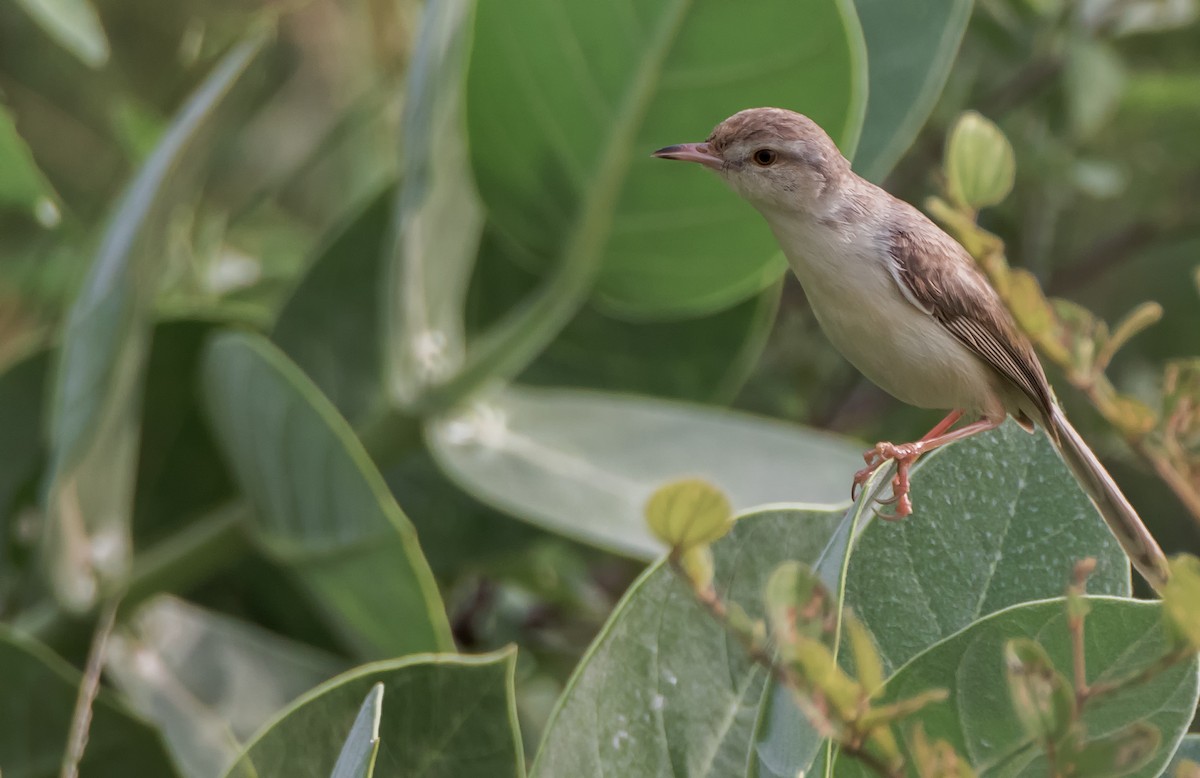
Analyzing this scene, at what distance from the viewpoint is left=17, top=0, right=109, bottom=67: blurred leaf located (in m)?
1.77

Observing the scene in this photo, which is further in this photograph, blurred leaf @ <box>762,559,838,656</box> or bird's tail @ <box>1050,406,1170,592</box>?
bird's tail @ <box>1050,406,1170,592</box>

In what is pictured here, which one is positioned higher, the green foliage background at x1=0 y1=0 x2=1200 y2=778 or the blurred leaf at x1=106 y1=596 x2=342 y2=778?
the green foliage background at x1=0 y1=0 x2=1200 y2=778

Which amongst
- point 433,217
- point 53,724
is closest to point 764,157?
point 433,217

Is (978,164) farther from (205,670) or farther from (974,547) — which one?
(205,670)

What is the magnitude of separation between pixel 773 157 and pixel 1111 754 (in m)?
0.88

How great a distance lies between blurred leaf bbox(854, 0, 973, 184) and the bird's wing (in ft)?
0.42

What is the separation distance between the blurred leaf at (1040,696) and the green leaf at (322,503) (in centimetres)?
82

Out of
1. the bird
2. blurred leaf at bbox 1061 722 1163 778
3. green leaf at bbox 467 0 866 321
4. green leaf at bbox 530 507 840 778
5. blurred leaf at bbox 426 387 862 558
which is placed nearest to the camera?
blurred leaf at bbox 1061 722 1163 778

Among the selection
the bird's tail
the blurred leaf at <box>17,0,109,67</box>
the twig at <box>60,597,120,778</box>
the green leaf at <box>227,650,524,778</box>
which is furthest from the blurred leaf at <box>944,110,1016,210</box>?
the blurred leaf at <box>17,0,109,67</box>

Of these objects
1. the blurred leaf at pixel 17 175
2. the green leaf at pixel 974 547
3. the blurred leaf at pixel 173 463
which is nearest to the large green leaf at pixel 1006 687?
the green leaf at pixel 974 547

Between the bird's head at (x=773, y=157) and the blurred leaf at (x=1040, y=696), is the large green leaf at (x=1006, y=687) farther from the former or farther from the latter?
the bird's head at (x=773, y=157)

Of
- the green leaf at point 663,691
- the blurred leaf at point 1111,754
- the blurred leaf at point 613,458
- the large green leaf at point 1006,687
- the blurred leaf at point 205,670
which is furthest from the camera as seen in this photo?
the blurred leaf at point 205,670

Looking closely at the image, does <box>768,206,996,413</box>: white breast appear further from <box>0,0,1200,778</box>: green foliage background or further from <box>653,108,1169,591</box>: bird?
<box>0,0,1200,778</box>: green foliage background

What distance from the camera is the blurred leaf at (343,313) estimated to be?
216cm
